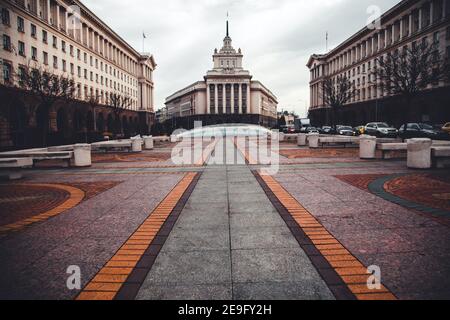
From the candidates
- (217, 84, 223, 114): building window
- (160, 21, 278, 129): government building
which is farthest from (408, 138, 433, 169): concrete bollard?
(217, 84, 223, 114): building window

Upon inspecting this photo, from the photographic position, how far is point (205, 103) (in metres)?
133

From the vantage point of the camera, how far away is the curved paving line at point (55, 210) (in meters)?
5.48

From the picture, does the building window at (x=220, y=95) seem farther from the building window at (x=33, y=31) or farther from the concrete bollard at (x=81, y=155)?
the concrete bollard at (x=81, y=155)

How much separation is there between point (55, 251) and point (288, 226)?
3363 millimetres

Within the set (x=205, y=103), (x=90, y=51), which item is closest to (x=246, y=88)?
(x=205, y=103)

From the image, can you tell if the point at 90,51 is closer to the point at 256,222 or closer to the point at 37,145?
the point at 37,145

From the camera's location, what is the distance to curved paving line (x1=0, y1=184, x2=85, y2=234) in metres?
5.48

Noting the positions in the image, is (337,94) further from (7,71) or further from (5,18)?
(5,18)

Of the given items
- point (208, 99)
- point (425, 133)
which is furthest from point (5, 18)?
point (208, 99)

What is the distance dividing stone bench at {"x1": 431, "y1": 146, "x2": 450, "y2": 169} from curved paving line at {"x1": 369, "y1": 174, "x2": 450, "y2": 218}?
130 inches

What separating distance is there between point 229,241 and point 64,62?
52.4 meters

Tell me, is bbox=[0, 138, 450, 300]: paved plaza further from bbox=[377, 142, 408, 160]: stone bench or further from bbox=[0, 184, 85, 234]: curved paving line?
bbox=[377, 142, 408, 160]: stone bench

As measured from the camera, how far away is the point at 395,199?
702 centimetres
